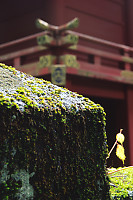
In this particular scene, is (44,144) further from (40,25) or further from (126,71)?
(126,71)

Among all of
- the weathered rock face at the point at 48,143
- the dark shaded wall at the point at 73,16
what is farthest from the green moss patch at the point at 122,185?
the dark shaded wall at the point at 73,16

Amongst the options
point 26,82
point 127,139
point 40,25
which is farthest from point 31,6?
point 26,82

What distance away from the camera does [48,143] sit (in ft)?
4.22

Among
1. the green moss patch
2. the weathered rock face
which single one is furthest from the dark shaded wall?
the weathered rock face

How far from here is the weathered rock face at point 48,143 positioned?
1.17 m

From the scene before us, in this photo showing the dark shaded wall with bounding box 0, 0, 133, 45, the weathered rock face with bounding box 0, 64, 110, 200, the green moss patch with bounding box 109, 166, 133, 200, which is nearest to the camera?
the weathered rock face with bounding box 0, 64, 110, 200

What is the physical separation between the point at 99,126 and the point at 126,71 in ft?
17.2

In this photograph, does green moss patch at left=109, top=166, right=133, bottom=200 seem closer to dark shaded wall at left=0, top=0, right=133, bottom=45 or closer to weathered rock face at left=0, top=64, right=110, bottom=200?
weathered rock face at left=0, top=64, right=110, bottom=200

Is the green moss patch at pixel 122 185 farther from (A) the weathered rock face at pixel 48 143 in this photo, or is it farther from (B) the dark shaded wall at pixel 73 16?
(B) the dark shaded wall at pixel 73 16

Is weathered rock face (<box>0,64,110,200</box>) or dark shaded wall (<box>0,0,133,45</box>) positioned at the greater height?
dark shaded wall (<box>0,0,133,45</box>)

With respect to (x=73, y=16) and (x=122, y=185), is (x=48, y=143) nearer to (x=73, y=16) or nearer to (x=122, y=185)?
(x=122, y=185)

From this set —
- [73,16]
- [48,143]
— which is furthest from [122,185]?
[73,16]

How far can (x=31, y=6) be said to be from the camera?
7.37m

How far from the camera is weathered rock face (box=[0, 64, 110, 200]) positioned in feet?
3.83
